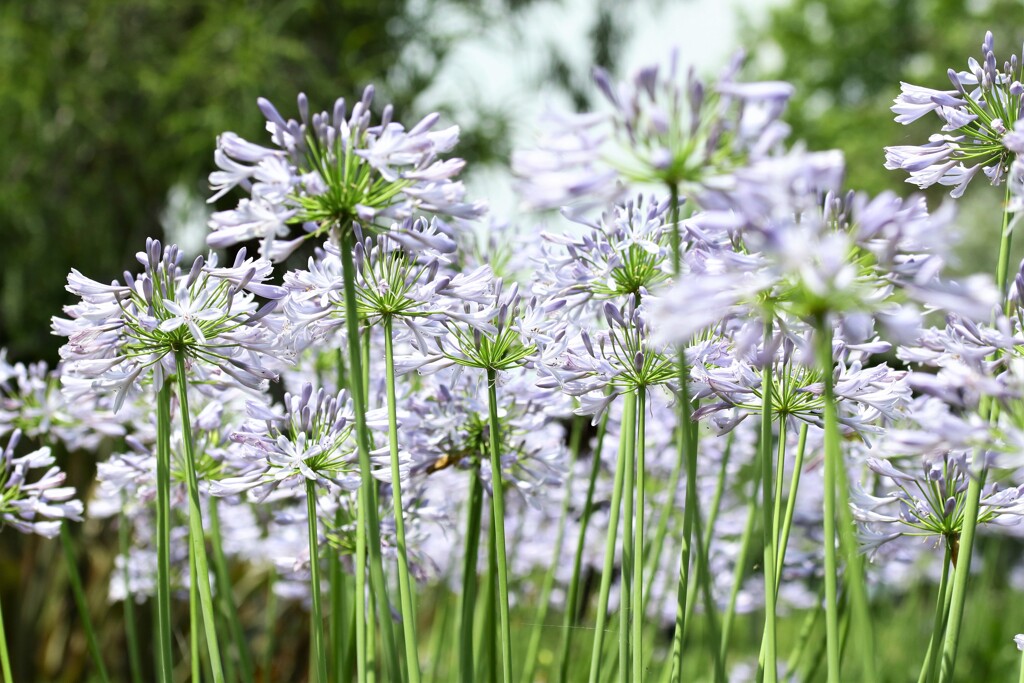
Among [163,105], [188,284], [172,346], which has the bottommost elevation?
[172,346]

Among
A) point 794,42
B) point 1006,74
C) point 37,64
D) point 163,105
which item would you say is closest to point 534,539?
point 1006,74

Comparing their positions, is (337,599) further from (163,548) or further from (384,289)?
(384,289)

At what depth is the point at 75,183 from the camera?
10.6 m

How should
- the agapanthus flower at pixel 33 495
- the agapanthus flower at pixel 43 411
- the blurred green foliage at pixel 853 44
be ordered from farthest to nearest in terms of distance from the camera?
the blurred green foliage at pixel 853 44 → the agapanthus flower at pixel 43 411 → the agapanthus flower at pixel 33 495

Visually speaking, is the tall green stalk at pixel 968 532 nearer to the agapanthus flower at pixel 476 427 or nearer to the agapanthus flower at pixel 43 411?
the agapanthus flower at pixel 476 427

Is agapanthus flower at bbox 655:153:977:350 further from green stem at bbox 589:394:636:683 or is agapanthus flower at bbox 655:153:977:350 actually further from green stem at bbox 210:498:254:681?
green stem at bbox 210:498:254:681

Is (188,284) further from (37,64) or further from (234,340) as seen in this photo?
(37,64)

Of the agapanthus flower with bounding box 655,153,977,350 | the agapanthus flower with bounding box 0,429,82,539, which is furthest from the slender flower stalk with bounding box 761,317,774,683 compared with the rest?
the agapanthus flower with bounding box 0,429,82,539

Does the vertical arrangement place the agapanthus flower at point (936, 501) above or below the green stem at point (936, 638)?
above

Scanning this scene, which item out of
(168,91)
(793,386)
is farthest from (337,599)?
(168,91)

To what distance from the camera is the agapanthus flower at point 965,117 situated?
168cm

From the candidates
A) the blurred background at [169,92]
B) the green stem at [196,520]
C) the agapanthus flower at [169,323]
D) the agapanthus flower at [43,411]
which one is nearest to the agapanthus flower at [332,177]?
the agapanthus flower at [169,323]

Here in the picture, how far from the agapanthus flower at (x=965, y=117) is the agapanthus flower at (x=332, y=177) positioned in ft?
2.89

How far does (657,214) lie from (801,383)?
1.45 ft
